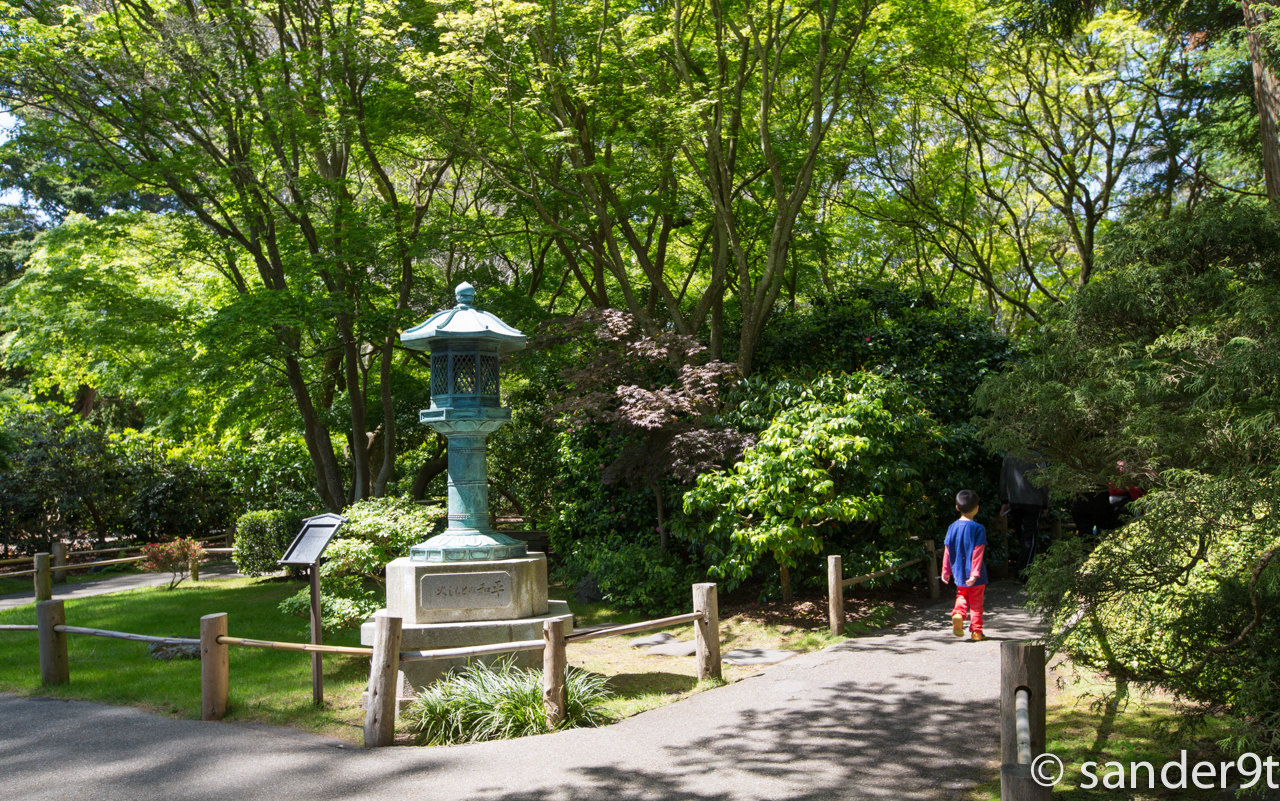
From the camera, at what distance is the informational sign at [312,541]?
25.1ft

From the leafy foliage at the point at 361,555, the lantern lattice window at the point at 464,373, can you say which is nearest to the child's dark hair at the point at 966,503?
the lantern lattice window at the point at 464,373

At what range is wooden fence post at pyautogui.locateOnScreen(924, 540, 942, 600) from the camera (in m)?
11.7

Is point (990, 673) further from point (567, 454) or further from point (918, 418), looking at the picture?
point (567, 454)

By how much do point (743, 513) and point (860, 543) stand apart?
183 centimetres

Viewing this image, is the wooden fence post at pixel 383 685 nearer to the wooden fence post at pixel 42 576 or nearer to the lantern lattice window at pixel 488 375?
the lantern lattice window at pixel 488 375

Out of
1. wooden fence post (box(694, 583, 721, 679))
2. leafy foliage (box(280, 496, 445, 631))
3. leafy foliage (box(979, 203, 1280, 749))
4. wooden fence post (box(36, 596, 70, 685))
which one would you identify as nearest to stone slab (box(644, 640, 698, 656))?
wooden fence post (box(694, 583, 721, 679))

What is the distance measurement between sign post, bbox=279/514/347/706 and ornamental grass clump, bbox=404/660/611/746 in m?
1.18

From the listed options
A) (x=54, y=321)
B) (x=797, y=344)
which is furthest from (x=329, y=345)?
(x=797, y=344)

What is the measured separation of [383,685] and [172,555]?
11553mm

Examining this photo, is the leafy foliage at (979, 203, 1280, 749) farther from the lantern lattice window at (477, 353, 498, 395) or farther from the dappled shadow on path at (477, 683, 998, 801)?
the lantern lattice window at (477, 353, 498, 395)

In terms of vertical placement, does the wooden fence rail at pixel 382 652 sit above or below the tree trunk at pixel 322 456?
below

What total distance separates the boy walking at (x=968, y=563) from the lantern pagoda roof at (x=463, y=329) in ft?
15.5

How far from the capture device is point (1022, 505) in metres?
12.8

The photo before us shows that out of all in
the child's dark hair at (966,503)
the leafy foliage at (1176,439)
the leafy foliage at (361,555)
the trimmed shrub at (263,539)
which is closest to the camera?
the leafy foliage at (1176,439)
